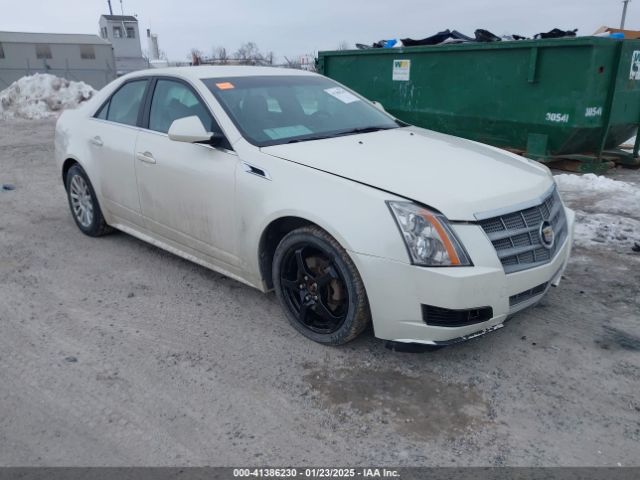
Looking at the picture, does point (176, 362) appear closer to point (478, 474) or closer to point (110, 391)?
point (110, 391)

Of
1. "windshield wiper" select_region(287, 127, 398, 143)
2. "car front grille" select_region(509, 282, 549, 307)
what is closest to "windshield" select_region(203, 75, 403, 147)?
"windshield wiper" select_region(287, 127, 398, 143)

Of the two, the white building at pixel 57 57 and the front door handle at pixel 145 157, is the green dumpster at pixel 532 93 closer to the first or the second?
the front door handle at pixel 145 157

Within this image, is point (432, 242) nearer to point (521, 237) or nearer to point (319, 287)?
point (521, 237)

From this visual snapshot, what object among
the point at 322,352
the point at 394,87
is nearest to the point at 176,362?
the point at 322,352

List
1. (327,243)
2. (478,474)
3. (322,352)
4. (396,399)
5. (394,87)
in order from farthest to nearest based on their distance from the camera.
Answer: (394,87), (322,352), (327,243), (396,399), (478,474)

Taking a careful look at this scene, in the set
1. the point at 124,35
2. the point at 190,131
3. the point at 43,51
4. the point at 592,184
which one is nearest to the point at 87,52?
the point at 43,51

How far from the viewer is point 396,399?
2.97 meters

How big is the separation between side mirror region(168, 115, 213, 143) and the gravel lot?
120cm

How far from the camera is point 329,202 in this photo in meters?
3.15

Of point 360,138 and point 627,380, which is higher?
point 360,138

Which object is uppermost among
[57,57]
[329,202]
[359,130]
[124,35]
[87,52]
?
[124,35]

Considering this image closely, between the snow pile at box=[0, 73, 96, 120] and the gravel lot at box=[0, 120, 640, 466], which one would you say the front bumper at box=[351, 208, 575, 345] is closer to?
the gravel lot at box=[0, 120, 640, 466]

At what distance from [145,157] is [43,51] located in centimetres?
3069

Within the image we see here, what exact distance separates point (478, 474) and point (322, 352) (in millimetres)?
1233
